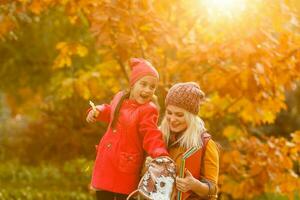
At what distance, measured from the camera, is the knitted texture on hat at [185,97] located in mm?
4102

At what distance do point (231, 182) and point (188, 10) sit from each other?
2.11 m

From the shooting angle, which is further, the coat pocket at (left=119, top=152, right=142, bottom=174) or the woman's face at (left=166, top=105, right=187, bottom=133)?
the coat pocket at (left=119, top=152, right=142, bottom=174)

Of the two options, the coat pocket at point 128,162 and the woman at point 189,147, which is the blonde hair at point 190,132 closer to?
the woman at point 189,147

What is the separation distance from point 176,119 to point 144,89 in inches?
15.1

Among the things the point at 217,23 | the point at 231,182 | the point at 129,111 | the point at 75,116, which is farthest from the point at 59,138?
the point at 129,111

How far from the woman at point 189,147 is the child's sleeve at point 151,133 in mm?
71

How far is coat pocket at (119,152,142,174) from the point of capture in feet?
14.3

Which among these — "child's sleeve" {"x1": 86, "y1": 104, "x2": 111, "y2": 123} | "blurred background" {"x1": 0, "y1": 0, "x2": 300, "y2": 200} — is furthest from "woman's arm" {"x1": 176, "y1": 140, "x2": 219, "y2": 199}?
"blurred background" {"x1": 0, "y1": 0, "x2": 300, "y2": 200}

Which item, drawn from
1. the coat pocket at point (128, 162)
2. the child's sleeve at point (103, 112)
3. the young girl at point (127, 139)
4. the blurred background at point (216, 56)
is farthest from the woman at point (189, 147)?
the blurred background at point (216, 56)

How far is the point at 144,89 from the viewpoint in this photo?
14.4ft

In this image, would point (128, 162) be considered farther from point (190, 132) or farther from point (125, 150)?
point (190, 132)

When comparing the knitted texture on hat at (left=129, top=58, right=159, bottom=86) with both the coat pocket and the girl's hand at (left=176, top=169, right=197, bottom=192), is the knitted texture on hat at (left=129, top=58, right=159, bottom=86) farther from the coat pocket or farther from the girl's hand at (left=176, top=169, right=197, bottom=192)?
the girl's hand at (left=176, top=169, right=197, bottom=192)

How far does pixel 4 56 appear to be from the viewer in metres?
15.6

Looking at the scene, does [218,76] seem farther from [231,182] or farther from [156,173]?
[156,173]
